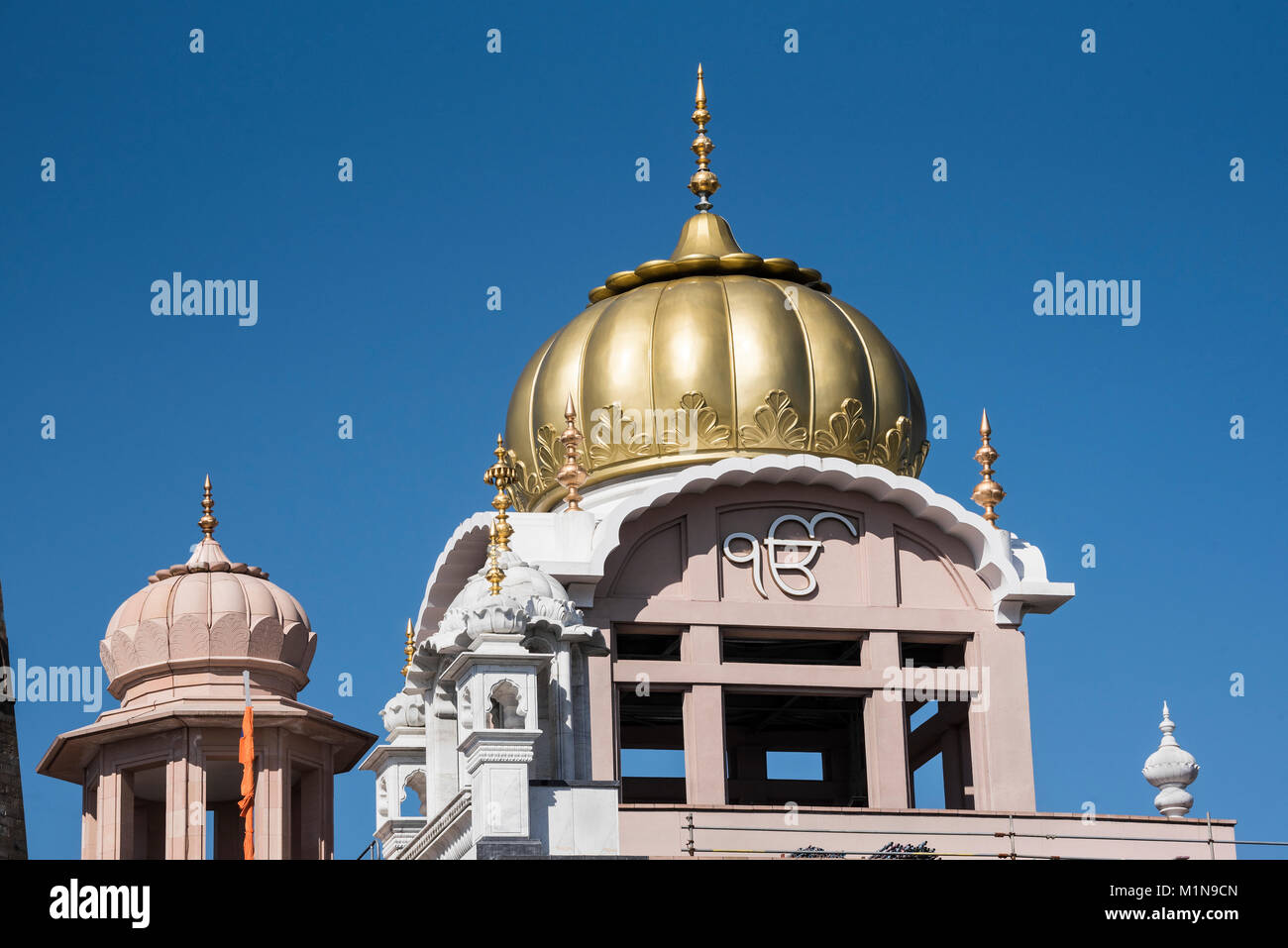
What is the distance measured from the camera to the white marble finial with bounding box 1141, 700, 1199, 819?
33844 mm

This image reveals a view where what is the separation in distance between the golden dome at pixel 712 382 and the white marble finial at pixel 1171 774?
5.00 m

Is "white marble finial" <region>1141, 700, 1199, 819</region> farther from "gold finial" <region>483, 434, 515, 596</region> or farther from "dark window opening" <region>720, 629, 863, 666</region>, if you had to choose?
"gold finial" <region>483, 434, 515, 596</region>

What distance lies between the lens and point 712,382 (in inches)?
1380

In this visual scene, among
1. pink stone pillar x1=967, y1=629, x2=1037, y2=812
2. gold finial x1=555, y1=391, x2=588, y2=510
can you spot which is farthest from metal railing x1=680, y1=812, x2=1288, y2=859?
gold finial x1=555, y1=391, x2=588, y2=510

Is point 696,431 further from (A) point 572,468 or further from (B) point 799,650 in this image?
(B) point 799,650

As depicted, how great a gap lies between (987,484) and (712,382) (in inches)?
152

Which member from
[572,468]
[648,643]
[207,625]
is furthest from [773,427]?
[207,625]

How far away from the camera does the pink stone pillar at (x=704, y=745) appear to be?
32.3 meters

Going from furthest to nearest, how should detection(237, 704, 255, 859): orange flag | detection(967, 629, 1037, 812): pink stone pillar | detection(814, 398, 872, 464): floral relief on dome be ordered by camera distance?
1. detection(237, 704, 255, 859): orange flag
2. detection(814, 398, 872, 464): floral relief on dome
3. detection(967, 629, 1037, 812): pink stone pillar

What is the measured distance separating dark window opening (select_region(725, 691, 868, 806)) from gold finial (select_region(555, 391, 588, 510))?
145 inches

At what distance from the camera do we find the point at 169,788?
40344 millimetres

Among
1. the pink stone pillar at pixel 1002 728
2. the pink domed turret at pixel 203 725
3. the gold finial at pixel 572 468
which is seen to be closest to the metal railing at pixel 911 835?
the pink stone pillar at pixel 1002 728
